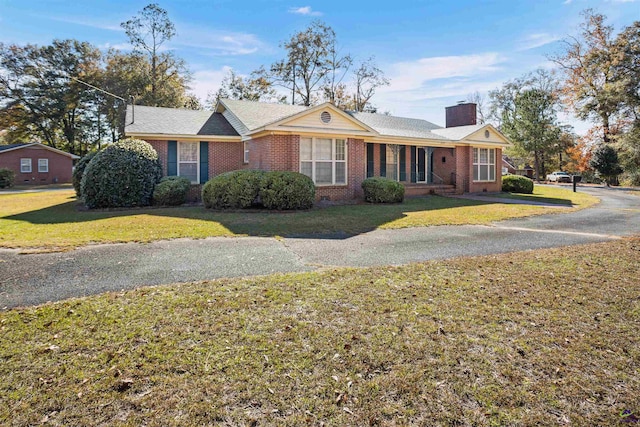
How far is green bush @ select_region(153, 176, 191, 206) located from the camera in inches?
533

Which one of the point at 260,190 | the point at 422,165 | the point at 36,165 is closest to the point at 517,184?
the point at 422,165

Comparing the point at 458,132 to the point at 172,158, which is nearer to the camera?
the point at 172,158

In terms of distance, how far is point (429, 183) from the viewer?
21016mm

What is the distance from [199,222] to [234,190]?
9.00 feet

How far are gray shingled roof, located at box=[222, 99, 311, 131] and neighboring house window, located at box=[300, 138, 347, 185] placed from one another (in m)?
2.11

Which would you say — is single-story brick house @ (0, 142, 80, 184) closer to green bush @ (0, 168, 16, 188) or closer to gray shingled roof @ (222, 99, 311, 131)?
green bush @ (0, 168, 16, 188)

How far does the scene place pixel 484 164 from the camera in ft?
70.9

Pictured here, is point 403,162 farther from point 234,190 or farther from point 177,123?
point 177,123

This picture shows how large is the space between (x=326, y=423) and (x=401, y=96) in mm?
38583

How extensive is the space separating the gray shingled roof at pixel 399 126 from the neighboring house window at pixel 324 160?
3.55 metres

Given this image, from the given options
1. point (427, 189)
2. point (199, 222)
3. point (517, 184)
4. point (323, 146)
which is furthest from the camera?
point (517, 184)

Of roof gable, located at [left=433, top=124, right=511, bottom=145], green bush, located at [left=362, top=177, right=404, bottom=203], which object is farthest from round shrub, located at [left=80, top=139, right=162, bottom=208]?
roof gable, located at [left=433, top=124, right=511, bottom=145]

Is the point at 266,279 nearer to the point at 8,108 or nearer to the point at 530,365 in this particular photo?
the point at 530,365

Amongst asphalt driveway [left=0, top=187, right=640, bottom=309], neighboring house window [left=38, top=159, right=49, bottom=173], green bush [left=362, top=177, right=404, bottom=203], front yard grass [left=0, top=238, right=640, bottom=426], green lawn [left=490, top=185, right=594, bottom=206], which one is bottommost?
front yard grass [left=0, top=238, right=640, bottom=426]
